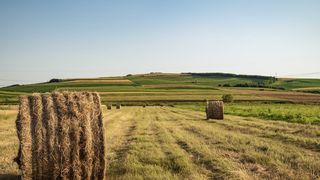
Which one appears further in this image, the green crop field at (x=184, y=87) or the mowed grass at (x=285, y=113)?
the green crop field at (x=184, y=87)

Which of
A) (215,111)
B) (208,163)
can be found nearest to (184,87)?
(215,111)

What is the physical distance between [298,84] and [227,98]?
62.1 meters

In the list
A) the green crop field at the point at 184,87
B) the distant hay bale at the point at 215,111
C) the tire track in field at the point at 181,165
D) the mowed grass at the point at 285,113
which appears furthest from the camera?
the green crop field at the point at 184,87

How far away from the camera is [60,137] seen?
882cm

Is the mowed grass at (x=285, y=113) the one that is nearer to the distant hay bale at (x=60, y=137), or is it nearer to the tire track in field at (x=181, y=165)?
the tire track in field at (x=181, y=165)

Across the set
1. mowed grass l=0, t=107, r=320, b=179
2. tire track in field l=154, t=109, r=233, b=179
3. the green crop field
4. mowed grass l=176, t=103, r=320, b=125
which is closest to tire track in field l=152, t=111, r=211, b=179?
mowed grass l=0, t=107, r=320, b=179

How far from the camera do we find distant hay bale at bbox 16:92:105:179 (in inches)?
340

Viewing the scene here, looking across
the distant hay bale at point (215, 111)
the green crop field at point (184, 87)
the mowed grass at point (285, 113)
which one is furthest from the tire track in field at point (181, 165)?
the green crop field at point (184, 87)

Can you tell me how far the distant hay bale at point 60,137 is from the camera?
8641 millimetres

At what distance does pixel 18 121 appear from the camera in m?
8.73

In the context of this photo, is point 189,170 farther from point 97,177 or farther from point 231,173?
point 97,177


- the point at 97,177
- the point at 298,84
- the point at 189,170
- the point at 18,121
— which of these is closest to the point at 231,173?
the point at 189,170

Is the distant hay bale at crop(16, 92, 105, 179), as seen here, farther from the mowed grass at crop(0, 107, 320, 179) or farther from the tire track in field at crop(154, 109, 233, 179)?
the tire track in field at crop(154, 109, 233, 179)

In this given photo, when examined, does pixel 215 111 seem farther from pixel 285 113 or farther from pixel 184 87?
pixel 184 87
